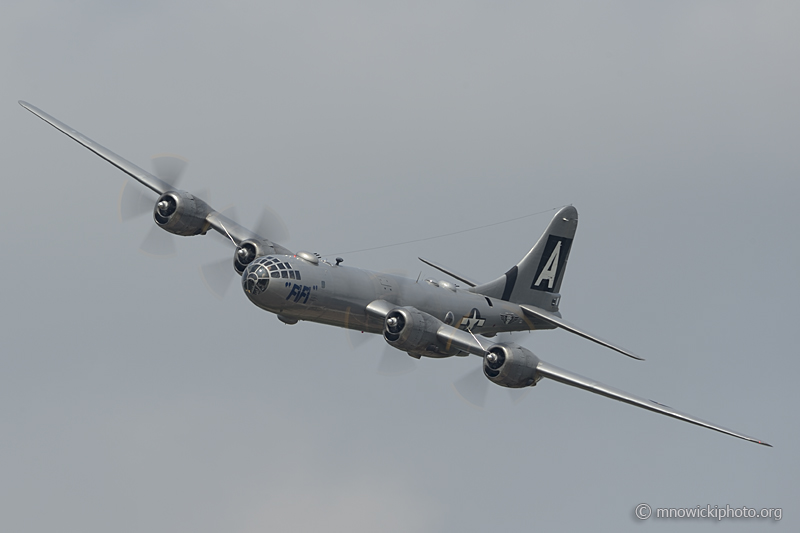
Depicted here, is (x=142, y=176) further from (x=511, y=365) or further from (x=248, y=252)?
(x=511, y=365)

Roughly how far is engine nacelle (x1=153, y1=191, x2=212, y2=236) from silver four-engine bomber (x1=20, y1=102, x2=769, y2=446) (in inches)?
1.8

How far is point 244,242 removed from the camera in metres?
40.4

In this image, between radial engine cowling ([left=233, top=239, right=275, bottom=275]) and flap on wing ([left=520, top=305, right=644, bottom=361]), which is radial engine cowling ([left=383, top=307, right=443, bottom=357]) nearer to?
radial engine cowling ([left=233, top=239, right=275, bottom=275])

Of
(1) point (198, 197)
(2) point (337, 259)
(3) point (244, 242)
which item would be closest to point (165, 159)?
(1) point (198, 197)

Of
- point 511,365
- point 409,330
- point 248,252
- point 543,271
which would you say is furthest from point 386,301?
point 543,271

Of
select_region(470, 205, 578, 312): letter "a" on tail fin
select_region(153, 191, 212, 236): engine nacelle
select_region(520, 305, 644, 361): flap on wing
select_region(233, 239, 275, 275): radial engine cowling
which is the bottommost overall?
select_region(233, 239, 275, 275): radial engine cowling

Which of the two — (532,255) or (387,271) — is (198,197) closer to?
(387,271)

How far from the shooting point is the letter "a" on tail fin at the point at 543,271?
46906 millimetres

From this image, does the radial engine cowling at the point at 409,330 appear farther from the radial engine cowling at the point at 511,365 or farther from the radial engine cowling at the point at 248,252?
the radial engine cowling at the point at 248,252

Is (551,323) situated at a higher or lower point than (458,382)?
higher

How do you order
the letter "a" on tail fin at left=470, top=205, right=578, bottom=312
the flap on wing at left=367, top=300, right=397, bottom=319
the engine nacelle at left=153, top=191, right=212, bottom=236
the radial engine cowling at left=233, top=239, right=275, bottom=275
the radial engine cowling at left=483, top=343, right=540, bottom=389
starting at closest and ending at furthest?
the radial engine cowling at left=483, top=343, right=540, bottom=389
the flap on wing at left=367, top=300, right=397, bottom=319
the radial engine cowling at left=233, top=239, right=275, bottom=275
the engine nacelle at left=153, top=191, right=212, bottom=236
the letter "a" on tail fin at left=470, top=205, right=578, bottom=312

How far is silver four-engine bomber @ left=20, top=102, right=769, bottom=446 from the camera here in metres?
35.6

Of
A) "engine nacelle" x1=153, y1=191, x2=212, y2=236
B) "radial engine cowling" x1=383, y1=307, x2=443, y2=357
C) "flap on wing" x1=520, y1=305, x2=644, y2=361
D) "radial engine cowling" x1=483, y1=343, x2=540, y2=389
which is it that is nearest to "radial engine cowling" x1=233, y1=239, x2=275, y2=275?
"engine nacelle" x1=153, y1=191, x2=212, y2=236

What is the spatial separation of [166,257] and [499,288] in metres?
16.4
